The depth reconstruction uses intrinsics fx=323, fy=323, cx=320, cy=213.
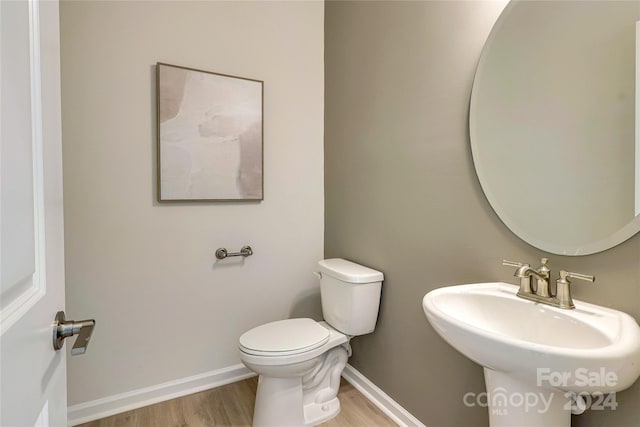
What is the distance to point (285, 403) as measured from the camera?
1.56 m

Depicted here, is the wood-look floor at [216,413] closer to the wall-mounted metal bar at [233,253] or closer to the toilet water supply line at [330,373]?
the toilet water supply line at [330,373]

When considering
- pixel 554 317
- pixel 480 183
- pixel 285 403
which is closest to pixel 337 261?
pixel 285 403

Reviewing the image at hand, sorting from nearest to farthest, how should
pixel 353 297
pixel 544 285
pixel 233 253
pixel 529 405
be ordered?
pixel 529 405 < pixel 544 285 < pixel 353 297 < pixel 233 253

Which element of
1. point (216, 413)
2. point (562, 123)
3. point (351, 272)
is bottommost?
point (216, 413)

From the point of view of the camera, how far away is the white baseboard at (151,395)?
1.66 metres

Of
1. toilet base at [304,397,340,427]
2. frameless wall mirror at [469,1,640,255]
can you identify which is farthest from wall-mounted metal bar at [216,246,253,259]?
frameless wall mirror at [469,1,640,255]

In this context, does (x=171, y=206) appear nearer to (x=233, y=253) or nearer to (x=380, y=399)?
(x=233, y=253)

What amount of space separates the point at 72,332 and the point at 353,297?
129 cm

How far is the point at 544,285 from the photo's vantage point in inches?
39.4

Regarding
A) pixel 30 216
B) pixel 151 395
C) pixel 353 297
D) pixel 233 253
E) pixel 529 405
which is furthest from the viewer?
pixel 233 253

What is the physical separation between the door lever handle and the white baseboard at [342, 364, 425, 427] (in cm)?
A: 152

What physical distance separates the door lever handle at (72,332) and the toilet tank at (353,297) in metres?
1.24

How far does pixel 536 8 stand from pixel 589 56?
256mm

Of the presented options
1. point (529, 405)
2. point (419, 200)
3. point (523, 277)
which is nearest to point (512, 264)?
point (523, 277)
